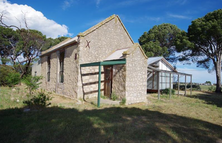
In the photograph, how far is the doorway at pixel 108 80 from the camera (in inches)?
A: 372

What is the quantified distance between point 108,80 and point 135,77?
195 cm

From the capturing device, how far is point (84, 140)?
3.36 meters

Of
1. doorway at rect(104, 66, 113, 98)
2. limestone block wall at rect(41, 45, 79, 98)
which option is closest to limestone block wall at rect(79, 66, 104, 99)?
limestone block wall at rect(41, 45, 79, 98)

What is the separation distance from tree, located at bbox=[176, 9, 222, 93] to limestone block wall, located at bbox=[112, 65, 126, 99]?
15.2m

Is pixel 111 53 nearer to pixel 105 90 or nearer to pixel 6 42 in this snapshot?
pixel 105 90

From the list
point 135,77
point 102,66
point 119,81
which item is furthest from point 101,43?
point 135,77

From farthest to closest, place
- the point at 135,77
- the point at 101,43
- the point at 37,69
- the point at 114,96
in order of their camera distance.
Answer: the point at 37,69 < the point at 101,43 < the point at 135,77 < the point at 114,96

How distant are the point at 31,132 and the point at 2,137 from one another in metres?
0.62

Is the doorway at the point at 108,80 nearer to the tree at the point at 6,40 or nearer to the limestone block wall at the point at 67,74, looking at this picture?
the limestone block wall at the point at 67,74

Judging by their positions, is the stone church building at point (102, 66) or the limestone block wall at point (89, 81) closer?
the stone church building at point (102, 66)

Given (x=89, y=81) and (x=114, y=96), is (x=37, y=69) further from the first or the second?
(x=114, y=96)

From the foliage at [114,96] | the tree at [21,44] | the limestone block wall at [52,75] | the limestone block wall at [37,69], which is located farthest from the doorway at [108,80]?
the tree at [21,44]

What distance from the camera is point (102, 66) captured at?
33.5 ft

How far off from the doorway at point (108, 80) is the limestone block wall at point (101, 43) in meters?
0.36
